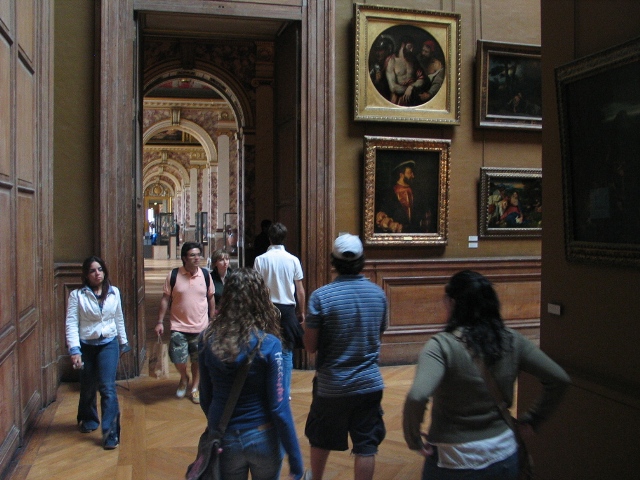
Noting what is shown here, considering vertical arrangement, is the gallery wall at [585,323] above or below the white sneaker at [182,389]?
above

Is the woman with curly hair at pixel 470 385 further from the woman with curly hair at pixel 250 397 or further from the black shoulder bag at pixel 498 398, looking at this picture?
the woman with curly hair at pixel 250 397

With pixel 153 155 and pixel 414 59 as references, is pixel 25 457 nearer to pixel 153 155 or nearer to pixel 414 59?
pixel 414 59

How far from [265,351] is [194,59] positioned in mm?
11887

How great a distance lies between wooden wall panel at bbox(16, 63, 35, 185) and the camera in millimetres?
5566

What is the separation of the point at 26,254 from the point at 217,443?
12.1 feet

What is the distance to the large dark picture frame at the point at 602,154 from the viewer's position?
350cm

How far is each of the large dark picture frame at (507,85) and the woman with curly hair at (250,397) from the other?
266 inches

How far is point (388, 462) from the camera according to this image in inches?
203

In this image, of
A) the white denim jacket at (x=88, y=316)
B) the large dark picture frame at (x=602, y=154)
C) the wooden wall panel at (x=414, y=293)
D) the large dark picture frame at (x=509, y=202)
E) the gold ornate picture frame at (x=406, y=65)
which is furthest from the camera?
the large dark picture frame at (x=509, y=202)

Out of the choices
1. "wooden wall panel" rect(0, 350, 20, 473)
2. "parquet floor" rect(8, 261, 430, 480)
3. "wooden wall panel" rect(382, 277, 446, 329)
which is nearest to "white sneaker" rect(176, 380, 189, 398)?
"parquet floor" rect(8, 261, 430, 480)

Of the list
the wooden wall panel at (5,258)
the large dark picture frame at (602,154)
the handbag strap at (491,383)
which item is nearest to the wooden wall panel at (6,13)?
the wooden wall panel at (5,258)

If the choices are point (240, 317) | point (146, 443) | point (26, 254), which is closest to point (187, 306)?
point (146, 443)

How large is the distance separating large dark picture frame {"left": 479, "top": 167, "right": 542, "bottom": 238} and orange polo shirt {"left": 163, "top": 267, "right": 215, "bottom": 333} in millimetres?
4121

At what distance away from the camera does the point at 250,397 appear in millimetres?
2869
